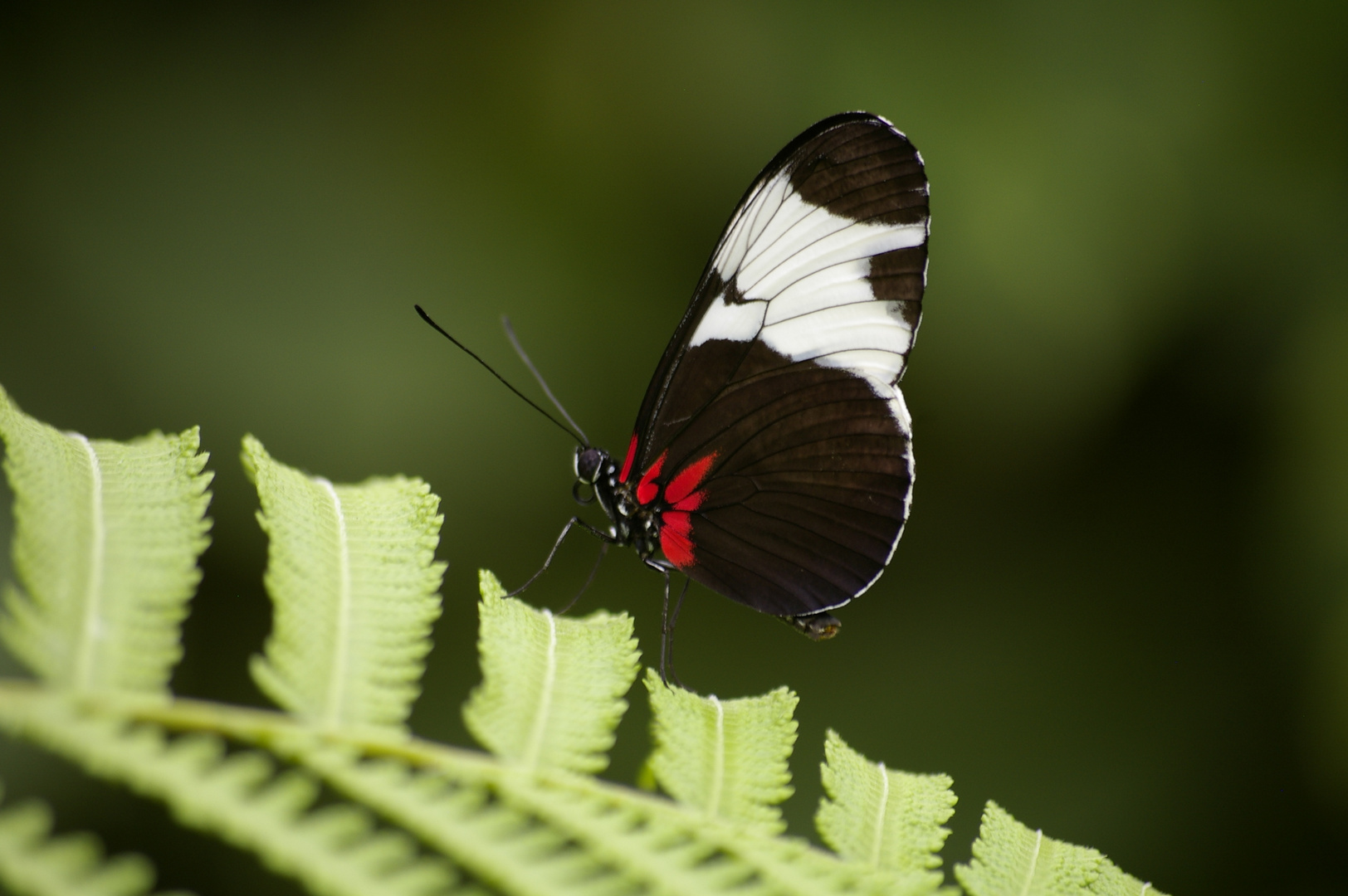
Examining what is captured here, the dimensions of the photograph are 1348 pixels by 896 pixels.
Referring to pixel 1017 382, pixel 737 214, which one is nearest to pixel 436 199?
pixel 737 214

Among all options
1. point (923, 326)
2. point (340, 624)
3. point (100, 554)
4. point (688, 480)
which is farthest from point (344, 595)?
point (923, 326)

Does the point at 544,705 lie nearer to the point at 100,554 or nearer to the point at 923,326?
the point at 100,554

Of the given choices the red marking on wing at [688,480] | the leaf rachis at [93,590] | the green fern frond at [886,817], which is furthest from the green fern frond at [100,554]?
the red marking on wing at [688,480]

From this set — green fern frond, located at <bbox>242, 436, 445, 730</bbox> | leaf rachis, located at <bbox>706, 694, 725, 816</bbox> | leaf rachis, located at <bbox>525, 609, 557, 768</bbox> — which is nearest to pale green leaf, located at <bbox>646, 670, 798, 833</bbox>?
leaf rachis, located at <bbox>706, 694, 725, 816</bbox>

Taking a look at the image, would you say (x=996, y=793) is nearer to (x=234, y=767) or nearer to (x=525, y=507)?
(x=525, y=507)

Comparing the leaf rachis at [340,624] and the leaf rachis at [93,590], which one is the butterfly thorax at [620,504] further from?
the leaf rachis at [93,590]

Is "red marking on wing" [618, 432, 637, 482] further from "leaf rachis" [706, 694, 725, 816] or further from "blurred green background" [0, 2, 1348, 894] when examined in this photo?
"blurred green background" [0, 2, 1348, 894]
